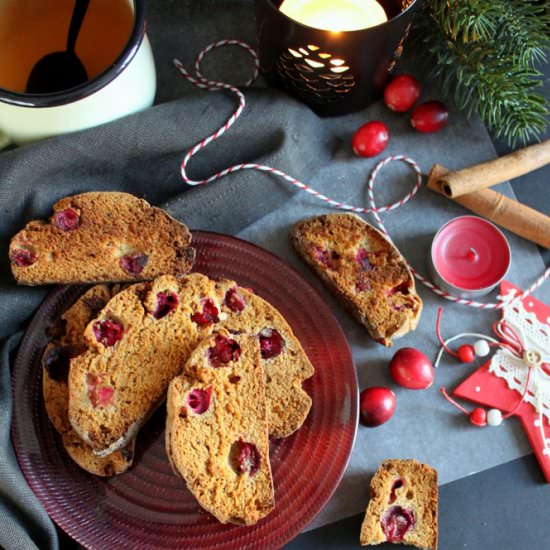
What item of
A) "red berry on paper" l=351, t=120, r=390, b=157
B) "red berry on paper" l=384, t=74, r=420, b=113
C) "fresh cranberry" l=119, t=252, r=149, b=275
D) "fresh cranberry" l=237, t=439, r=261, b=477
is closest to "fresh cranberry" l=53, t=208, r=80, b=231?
"fresh cranberry" l=119, t=252, r=149, b=275

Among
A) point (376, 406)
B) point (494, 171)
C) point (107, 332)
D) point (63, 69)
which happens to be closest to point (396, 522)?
point (376, 406)

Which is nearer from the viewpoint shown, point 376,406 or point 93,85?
point 93,85

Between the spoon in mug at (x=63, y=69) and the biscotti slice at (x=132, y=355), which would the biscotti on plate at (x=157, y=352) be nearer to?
the biscotti slice at (x=132, y=355)

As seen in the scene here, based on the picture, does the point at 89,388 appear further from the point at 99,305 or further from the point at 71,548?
the point at 71,548

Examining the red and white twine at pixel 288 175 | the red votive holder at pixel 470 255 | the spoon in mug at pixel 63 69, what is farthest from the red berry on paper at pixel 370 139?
the spoon in mug at pixel 63 69

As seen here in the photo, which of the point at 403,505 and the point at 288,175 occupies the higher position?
the point at 288,175

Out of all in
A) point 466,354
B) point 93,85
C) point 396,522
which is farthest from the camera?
point 466,354

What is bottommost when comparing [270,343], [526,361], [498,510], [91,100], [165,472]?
[498,510]

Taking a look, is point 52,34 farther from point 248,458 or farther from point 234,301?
A: point 248,458
